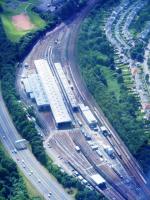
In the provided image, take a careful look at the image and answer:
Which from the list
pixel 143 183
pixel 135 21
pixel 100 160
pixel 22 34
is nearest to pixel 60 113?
pixel 100 160

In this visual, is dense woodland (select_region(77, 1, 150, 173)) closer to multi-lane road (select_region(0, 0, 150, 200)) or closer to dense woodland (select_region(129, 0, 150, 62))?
multi-lane road (select_region(0, 0, 150, 200))

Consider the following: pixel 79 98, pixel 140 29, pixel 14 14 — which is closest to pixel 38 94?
pixel 79 98

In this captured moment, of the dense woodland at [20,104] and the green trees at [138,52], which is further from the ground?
the dense woodland at [20,104]

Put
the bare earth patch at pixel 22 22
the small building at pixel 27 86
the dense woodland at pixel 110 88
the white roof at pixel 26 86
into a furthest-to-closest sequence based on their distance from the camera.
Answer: the bare earth patch at pixel 22 22 < the white roof at pixel 26 86 < the small building at pixel 27 86 < the dense woodland at pixel 110 88

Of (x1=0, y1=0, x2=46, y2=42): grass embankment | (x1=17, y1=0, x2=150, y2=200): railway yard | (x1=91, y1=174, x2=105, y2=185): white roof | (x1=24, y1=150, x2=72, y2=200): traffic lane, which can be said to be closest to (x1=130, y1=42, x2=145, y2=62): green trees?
(x1=17, y1=0, x2=150, y2=200): railway yard

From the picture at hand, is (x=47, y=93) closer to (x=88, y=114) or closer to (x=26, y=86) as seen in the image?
(x=26, y=86)

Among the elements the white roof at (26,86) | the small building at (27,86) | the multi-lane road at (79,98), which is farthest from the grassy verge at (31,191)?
the white roof at (26,86)

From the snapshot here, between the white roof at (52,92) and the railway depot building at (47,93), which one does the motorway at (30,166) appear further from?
the white roof at (52,92)
